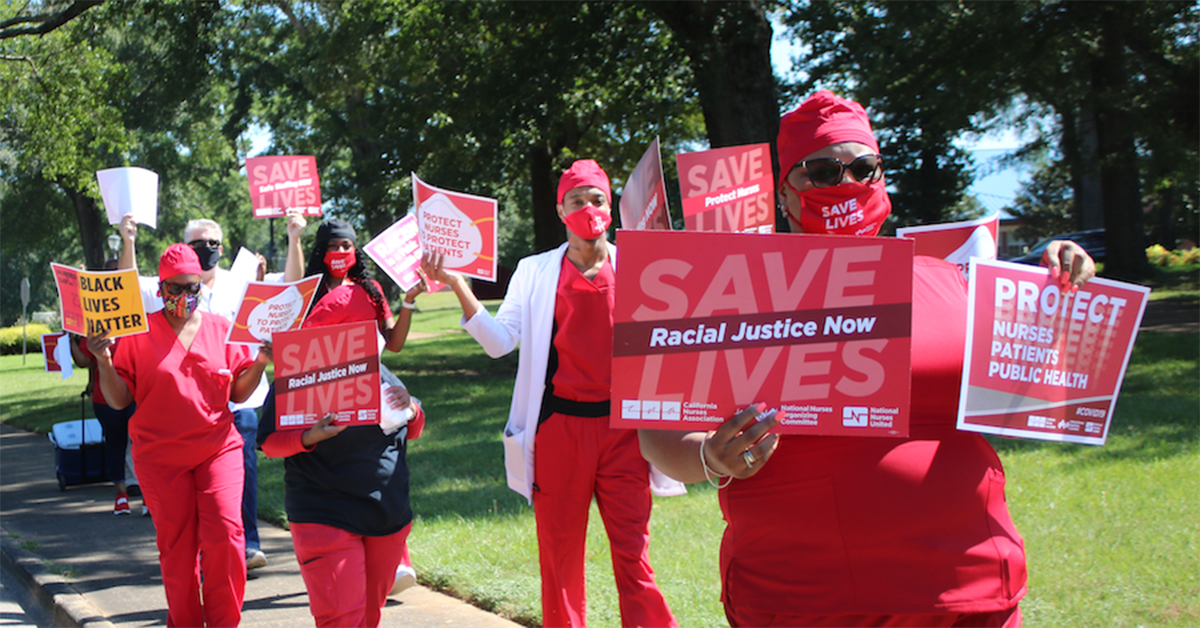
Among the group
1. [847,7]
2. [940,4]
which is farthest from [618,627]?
[847,7]

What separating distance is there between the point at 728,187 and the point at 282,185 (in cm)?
399

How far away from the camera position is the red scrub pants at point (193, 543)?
467 cm

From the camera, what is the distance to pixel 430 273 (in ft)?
15.3

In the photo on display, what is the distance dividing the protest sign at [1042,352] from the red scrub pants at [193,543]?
12.6 feet

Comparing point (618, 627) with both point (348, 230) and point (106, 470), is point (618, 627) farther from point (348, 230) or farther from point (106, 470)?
point (106, 470)

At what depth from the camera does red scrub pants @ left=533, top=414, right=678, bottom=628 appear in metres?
4.17

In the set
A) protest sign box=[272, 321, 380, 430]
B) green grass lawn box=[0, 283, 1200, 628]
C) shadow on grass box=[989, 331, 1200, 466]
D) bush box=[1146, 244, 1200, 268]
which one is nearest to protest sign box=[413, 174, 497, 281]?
protest sign box=[272, 321, 380, 430]

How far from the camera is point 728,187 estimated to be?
4.50 meters

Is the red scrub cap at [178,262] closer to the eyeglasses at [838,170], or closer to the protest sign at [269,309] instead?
the protest sign at [269,309]

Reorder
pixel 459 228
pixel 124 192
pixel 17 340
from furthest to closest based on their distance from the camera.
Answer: pixel 17 340, pixel 124 192, pixel 459 228

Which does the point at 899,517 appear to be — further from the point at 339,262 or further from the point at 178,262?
the point at 178,262

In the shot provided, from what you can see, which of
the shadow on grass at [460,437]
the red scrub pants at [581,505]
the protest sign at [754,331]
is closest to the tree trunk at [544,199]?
the shadow on grass at [460,437]

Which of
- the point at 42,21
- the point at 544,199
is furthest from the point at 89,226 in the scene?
the point at 544,199

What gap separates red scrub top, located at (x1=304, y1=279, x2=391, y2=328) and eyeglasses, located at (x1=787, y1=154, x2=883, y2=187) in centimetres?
265
